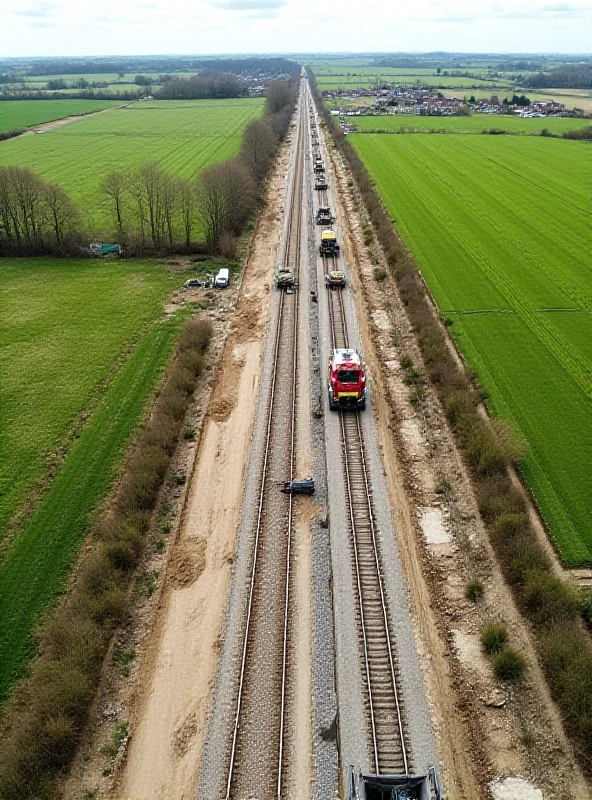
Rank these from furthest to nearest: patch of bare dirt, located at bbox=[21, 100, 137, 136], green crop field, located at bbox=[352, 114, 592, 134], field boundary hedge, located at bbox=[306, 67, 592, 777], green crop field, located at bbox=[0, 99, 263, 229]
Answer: green crop field, located at bbox=[352, 114, 592, 134] < patch of bare dirt, located at bbox=[21, 100, 137, 136] < green crop field, located at bbox=[0, 99, 263, 229] < field boundary hedge, located at bbox=[306, 67, 592, 777]

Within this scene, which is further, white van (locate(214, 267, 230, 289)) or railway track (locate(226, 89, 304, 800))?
white van (locate(214, 267, 230, 289))

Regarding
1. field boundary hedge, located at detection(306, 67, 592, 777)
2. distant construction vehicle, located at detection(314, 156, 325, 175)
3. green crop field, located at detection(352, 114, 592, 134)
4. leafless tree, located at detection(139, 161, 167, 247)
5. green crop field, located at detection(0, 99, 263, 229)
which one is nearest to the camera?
field boundary hedge, located at detection(306, 67, 592, 777)

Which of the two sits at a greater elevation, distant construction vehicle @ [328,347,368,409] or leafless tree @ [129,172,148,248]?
leafless tree @ [129,172,148,248]

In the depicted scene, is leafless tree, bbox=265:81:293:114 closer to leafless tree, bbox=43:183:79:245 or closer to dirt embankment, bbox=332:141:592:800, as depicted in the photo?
leafless tree, bbox=43:183:79:245

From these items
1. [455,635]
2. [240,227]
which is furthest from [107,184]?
[455,635]

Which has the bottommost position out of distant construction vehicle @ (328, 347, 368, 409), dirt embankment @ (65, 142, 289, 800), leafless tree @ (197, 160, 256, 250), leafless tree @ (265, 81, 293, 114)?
dirt embankment @ (65, 142, 289, 800)

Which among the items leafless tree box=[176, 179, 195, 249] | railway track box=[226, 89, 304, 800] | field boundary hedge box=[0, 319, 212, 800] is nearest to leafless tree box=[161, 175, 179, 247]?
leafless tree box=[176, 179, 195, 249]

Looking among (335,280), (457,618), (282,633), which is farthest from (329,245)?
(282,633)
